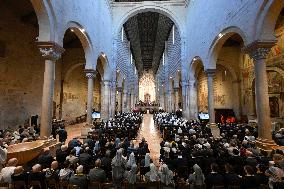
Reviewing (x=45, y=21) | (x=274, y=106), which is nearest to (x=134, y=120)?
(x=274, y=106)

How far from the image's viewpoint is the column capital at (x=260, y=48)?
337 inches

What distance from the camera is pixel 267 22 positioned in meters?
8.41

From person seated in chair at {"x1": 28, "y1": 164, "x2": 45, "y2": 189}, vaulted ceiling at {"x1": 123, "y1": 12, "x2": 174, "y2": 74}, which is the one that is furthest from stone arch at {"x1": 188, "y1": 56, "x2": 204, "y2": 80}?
person seated in chair at {"x1": 28, "y1": 164, "x2": 45, "y2": 189}

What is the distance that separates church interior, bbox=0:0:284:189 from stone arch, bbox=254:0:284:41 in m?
0.04

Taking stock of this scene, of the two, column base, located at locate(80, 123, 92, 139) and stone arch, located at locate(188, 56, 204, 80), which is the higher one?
stone arch, located at locate(188, 56, 204, 80)

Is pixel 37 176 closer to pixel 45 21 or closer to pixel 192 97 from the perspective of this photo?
pixel 45 21

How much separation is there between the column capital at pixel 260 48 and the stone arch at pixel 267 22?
0.67ft

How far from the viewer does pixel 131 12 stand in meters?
21.6

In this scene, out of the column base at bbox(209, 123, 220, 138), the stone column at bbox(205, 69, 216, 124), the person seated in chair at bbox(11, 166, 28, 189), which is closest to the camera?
the person seated in chair at bbox(11, 166, 28, 189)

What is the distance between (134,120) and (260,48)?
37.9 ft

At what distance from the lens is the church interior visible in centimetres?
507

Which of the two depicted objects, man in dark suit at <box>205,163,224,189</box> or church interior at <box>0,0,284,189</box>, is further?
church interior at <box>0,0,284,189</box>

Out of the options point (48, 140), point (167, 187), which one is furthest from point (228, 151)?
point (48, 140)

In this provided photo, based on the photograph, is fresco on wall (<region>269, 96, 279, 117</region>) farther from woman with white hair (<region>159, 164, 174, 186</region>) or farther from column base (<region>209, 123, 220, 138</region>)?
woman with white hair (<region>159, 164, 174, 186</region>)
